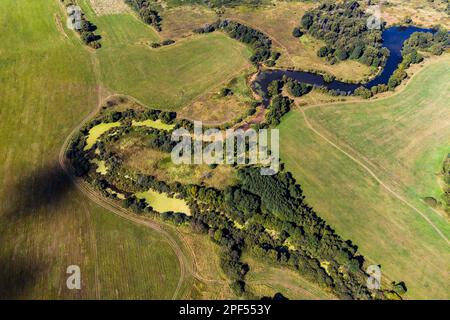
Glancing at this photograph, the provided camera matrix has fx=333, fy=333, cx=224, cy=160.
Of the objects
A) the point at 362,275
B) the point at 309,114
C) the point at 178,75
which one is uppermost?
the point at 178,75

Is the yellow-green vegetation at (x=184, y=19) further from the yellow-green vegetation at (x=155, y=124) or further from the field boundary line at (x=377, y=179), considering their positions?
the field boundary line at (x=377, y=179)

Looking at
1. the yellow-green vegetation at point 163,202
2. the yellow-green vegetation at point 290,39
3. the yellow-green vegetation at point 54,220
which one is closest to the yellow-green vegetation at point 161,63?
the yellow-green vegetation at point 54,220

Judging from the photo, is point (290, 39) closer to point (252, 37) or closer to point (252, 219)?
point (252, 37)

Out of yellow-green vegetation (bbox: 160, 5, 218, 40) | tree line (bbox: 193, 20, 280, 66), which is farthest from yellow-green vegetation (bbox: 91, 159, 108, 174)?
tree line (bbox: 193, 20, 280, 66)

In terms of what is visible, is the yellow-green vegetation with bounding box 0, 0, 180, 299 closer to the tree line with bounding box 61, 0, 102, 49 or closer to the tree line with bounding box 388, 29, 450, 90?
the tree line with bounding box 61, 0, 102, 49

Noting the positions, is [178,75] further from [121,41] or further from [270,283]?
[270,283]

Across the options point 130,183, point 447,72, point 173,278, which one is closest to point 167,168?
point 130,183
